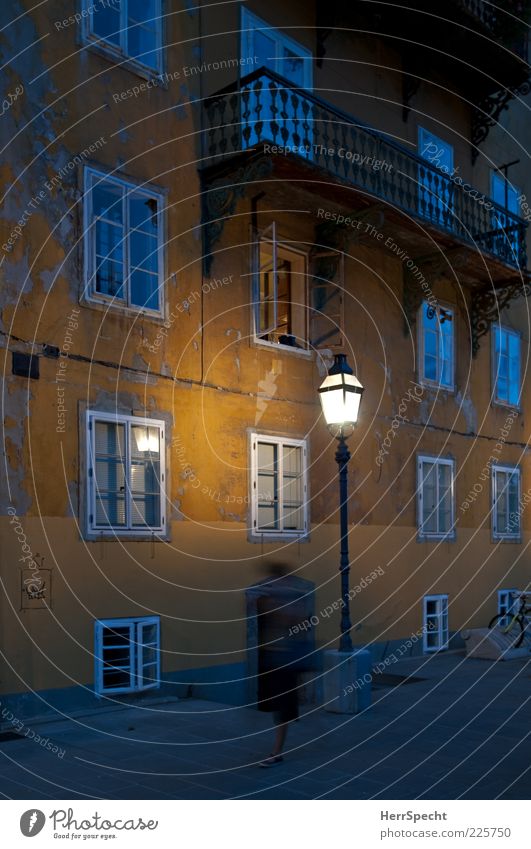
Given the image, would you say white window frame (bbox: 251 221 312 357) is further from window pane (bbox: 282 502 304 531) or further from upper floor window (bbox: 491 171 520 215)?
upper floor window (bbox: 491 171 520 215)

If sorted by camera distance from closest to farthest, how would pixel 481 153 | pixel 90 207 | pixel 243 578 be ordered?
1. pixel 90 207
2. pixel 243 578
3. pixel 481 153

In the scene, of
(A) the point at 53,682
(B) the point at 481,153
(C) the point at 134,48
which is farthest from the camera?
(B) the point at 481,153

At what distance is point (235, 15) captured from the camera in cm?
1372

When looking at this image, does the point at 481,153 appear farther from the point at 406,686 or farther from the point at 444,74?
the point at 406,686

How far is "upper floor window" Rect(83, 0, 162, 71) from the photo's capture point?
1176 centimetres

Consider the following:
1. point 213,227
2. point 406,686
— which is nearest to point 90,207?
point 213,227

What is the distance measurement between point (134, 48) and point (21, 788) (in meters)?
9.50

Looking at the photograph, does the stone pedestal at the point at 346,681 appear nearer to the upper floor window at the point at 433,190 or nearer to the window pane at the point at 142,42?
the upper floor window at the point at 433,190

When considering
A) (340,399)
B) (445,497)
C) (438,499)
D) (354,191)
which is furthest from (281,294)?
(445,497)

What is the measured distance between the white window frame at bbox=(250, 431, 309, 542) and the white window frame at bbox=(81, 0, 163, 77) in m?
5.35

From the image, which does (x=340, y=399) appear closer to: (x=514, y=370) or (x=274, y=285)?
(x=274, y=285)

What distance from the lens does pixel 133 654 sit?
1141cm

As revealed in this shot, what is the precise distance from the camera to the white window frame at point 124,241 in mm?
11328

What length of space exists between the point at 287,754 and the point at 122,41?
9.24 m
